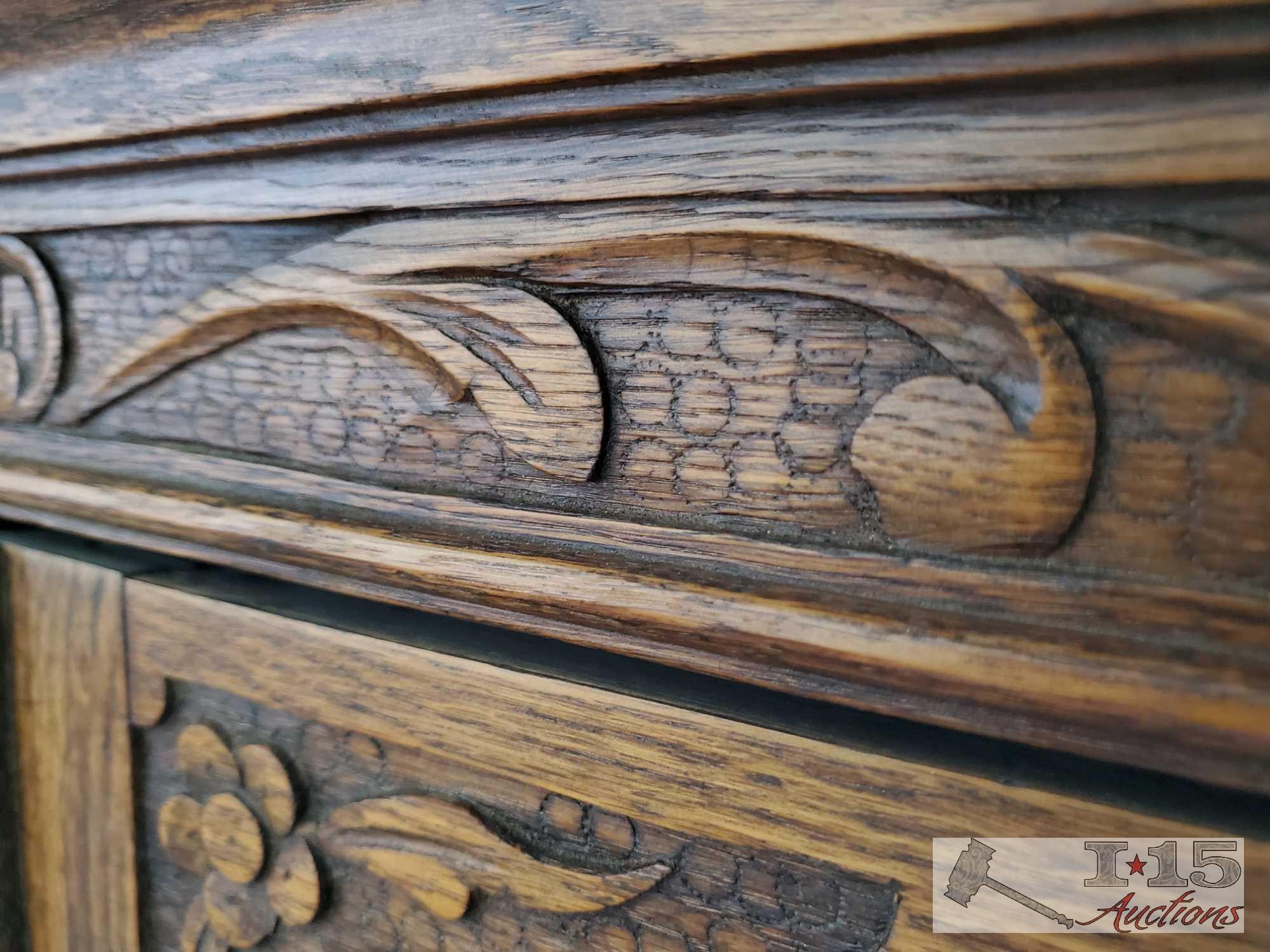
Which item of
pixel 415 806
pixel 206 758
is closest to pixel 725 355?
pixel 415 806

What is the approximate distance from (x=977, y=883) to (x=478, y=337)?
26 centimetres

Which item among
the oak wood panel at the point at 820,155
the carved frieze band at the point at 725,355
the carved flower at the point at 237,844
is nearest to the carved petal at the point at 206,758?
the carved flower at the point at 237,844

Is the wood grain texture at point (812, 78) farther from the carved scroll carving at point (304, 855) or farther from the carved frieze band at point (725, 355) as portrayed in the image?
the carved scroll carving at point (304, 855)

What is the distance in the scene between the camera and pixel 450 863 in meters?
A: 0.36

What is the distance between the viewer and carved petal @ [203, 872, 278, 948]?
1.36 ft

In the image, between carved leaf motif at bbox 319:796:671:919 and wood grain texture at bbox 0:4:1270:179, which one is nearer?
wood grain texture at bbox 0:4:1270:179

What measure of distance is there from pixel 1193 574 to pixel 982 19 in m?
0.17

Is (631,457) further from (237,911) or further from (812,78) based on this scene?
(237,911)

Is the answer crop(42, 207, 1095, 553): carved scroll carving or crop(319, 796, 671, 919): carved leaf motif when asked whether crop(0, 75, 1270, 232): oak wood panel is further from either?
crop(319, 796, 671, 919): carved leaf motif

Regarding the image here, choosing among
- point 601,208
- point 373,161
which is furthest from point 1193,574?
point 373,161

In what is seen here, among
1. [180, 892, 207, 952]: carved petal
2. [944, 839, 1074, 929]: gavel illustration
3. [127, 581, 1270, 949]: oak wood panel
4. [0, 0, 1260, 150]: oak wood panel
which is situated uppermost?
[0, 0, 1260, 150]: oak wood panel

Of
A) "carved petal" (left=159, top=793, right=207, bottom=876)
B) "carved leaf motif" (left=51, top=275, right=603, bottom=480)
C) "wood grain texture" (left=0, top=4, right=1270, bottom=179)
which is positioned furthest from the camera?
"carved petal" (left=159, top=793, right=207, bottom=876)

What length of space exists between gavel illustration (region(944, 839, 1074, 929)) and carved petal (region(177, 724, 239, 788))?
1.11 feet

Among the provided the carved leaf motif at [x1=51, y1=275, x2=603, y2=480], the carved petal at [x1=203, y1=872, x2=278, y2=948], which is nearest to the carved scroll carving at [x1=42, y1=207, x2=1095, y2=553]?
the carved leaf motif at [x1=51, y1=275, x2=603, y2=480]
